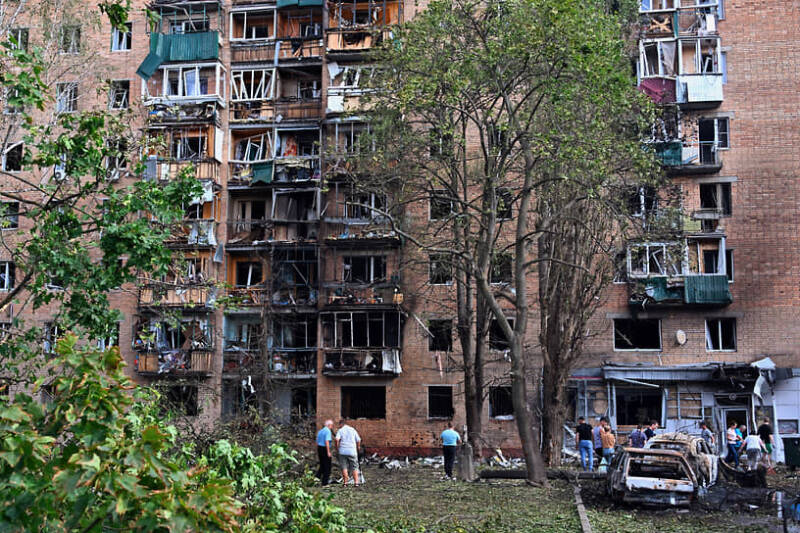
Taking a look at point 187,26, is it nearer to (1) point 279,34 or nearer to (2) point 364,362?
(1) point 279,34

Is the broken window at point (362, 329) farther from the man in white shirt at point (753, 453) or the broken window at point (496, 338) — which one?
the man in white shirt at point (753, 453)

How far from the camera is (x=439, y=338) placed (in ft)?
120

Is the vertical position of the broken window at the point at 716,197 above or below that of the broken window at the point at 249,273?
above

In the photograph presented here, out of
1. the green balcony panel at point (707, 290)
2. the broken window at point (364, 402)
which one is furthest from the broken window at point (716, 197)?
the broken window at point (364, 402)

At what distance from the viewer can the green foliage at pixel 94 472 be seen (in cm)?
458

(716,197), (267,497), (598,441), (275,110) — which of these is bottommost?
(598,441)

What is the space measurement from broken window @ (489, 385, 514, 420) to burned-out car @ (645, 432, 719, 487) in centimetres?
1323

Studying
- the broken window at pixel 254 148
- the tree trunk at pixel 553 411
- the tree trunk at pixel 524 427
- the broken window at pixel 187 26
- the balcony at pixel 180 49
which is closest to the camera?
the tree trunk at pixel 524 427

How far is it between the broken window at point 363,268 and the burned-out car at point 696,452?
686 inches

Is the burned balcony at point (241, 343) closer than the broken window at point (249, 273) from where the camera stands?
Yes

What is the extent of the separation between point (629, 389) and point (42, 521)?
3213 cm

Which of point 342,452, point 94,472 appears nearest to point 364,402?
point 342,452

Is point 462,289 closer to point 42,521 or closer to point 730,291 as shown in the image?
point 730,291

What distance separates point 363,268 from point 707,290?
569 inches
